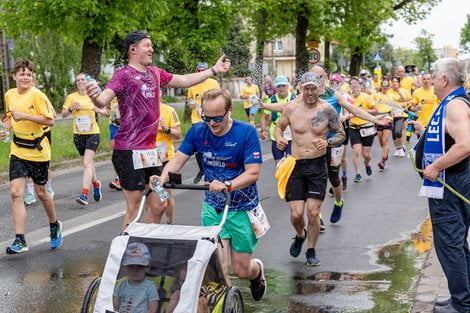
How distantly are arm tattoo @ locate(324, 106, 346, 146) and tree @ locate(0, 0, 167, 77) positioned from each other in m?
14.5

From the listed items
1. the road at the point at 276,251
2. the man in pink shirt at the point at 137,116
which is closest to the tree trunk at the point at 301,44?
the road at the point at 276,251

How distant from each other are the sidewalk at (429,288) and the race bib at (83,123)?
6556mm

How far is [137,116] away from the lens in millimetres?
7352

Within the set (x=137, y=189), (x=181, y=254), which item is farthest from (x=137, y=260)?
(x=137, y=189)

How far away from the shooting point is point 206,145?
6.23 meters

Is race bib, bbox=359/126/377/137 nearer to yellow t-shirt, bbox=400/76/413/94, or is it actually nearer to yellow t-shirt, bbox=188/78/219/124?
yellow t-shirt, bbox=188/78/219/124

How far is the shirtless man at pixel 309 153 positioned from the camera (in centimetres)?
845

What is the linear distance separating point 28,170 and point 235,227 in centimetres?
359

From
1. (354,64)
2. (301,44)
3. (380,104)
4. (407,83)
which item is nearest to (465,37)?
(354,64)

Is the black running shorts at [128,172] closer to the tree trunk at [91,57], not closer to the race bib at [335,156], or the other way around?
the race bib at [335,156]

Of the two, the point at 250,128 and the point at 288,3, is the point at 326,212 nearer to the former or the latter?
the point at 250,128

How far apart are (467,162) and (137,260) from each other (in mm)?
2642

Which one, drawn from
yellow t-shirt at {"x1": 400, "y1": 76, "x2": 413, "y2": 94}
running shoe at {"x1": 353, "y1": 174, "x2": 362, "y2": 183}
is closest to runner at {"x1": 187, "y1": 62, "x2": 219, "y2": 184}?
running shoe at {"x1": 353, "y1": 174, "x2": 362, "y2": 183}

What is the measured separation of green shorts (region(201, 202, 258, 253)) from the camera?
20.5ft
